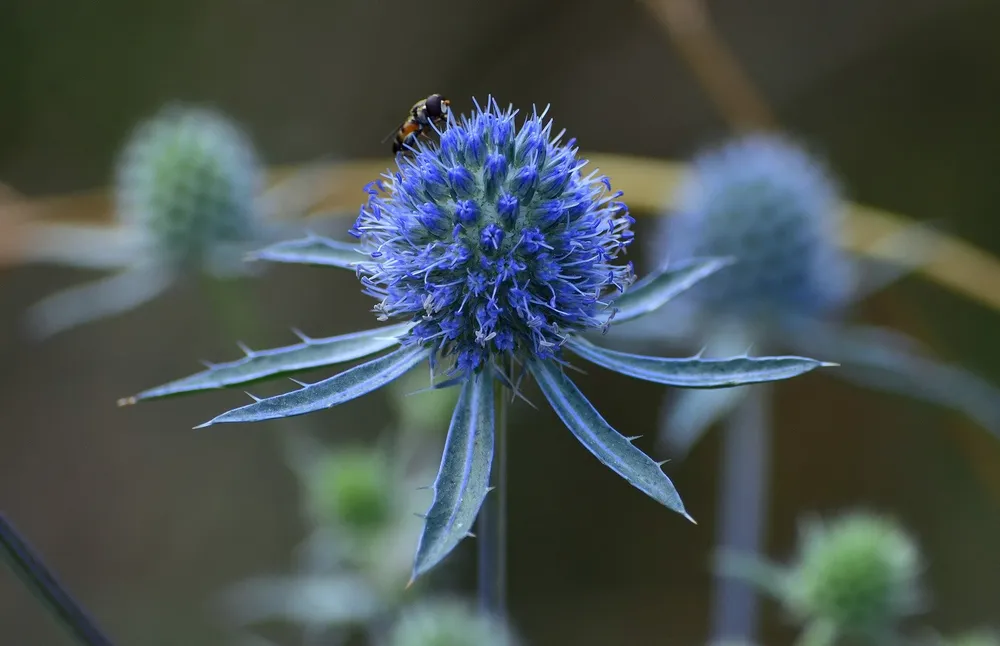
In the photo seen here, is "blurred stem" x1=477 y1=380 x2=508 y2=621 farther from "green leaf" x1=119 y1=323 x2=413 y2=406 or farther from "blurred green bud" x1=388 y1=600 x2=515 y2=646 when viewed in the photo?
"blurred green bud" x1=388 y1=600 x2=515 y2=646

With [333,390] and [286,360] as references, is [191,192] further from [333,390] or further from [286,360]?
[333,390]

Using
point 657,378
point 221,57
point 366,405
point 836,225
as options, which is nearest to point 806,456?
point 836,225

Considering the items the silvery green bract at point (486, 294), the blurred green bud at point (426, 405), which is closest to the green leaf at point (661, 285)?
the silvery green bract at point (486, 294)

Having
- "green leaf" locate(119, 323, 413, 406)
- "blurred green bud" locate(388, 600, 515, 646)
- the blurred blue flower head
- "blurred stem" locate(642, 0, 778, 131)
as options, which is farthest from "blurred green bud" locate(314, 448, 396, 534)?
"blurred stem" locate(642, 0, 778, 131)

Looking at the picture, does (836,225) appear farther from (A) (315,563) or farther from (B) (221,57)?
(B) (221,57)

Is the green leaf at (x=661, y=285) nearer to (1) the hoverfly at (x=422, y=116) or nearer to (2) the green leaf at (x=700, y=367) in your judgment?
(2) the green leaf at (x=700, y=367)

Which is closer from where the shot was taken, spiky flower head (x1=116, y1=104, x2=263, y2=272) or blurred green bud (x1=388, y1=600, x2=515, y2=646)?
blurred green bud (x1=388, y1=600, x2=515, y2=646)

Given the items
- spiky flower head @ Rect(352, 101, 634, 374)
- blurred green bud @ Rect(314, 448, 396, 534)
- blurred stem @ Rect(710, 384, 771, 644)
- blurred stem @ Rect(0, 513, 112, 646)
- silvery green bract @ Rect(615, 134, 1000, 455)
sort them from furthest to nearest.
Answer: silvery green bract @ Rect(615, 134, 1000, 455)
blurred green bud @ Rect(314, 448, 396, 534)
blurred stem @ Rect(710, 384, 771, 644)
spiky flower head @ Rect(352, 101, 634, 374)
blurred stem @ Rect(0, 513, 112, 646)
